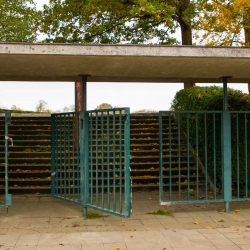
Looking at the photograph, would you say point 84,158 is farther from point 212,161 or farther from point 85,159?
point 212,161

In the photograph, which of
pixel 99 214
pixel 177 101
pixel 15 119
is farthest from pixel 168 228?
pixel 15 119

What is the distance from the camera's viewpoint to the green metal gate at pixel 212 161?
5770 millimetres

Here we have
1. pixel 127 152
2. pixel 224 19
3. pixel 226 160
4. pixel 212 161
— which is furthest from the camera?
pixel 224 19

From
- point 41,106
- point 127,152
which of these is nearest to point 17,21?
point 41,106

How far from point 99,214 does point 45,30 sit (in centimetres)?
1030

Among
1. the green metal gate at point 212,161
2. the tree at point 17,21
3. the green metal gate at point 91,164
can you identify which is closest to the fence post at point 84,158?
the green metal gate at point 91,164

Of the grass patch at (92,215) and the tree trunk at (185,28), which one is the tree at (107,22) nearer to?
the tree trunk at (185,28)

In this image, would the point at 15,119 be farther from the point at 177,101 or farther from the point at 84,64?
the point at 84,64

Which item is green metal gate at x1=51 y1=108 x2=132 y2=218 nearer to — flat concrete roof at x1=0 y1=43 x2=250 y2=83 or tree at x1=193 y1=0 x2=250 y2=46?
flat concrete roof at x1=0 y1=43 x2=250 y2=83

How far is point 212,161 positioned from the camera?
751 cm

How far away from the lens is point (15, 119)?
10.9 m

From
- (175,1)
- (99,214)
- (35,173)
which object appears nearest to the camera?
(99,214)

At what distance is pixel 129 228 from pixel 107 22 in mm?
10506

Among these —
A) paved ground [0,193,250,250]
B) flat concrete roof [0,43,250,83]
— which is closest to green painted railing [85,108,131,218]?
paved ground [0,193,250,250]
